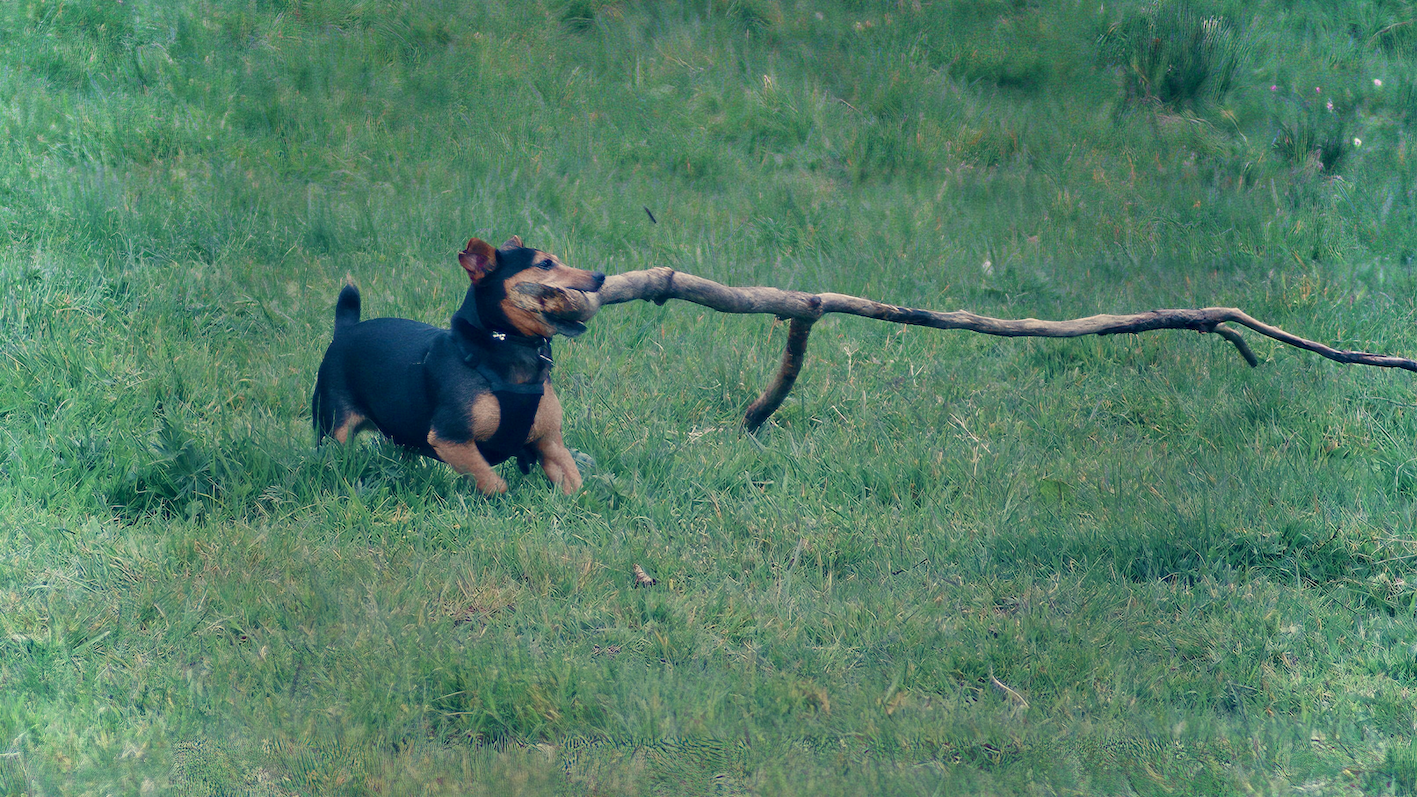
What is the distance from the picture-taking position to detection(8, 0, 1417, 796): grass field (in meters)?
3.03

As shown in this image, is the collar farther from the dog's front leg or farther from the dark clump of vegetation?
the dark clump of vegetation

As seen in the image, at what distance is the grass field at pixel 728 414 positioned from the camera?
119 inches

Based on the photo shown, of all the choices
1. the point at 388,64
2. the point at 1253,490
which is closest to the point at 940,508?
the point at 1253,490

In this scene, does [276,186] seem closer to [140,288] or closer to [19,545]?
[140,288]

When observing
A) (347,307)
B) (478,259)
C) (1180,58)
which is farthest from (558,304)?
(1180,58)

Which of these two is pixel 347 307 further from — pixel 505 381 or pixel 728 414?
pixel 728 414

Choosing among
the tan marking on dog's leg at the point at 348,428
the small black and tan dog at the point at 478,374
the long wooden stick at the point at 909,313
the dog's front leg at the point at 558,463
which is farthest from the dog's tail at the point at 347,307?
the long wooden stick at the point at 909,313

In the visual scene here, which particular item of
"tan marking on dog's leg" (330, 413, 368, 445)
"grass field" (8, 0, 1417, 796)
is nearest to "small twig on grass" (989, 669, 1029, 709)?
"grass field" (8, 0, 1417, 796)

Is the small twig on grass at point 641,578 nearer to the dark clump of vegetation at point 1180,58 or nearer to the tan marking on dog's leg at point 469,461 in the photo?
the tan marking on dog's leg at point 469,461

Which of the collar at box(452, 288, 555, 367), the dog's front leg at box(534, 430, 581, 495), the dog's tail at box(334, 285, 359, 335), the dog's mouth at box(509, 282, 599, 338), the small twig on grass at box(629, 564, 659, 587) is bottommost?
the small twig on grass at box(629, 564, 659, 587)

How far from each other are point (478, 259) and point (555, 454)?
0.88 meters

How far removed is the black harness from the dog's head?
2.2 inches

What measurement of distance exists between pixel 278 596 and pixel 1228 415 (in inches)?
164

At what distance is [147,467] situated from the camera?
427 centimetres
